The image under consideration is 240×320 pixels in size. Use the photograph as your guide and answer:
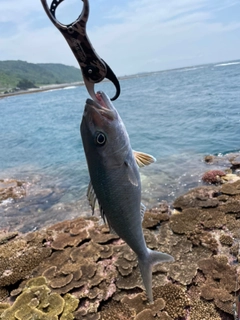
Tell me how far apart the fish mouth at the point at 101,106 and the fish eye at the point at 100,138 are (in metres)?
0.14

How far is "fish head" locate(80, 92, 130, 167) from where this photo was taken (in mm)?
2250

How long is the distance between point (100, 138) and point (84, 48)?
687 millimetres

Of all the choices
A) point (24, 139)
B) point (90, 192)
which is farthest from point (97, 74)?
point (24, 139)

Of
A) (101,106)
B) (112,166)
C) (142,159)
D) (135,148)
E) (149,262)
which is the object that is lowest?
(135,148)

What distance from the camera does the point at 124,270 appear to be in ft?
23.0

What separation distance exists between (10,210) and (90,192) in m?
11.8

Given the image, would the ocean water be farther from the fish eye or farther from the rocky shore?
the fish eye

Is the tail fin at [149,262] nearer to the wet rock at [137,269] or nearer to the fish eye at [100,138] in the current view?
the fish eye at [100,138]

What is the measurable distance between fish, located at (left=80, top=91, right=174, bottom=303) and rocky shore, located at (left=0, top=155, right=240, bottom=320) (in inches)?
134

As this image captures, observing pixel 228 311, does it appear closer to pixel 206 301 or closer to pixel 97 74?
pixel 206 301

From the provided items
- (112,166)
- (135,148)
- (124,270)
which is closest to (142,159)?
(112,166)

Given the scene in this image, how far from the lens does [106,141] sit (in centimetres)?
232

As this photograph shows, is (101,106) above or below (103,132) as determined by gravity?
above

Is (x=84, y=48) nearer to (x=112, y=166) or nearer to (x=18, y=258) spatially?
(x=112, y=166)
